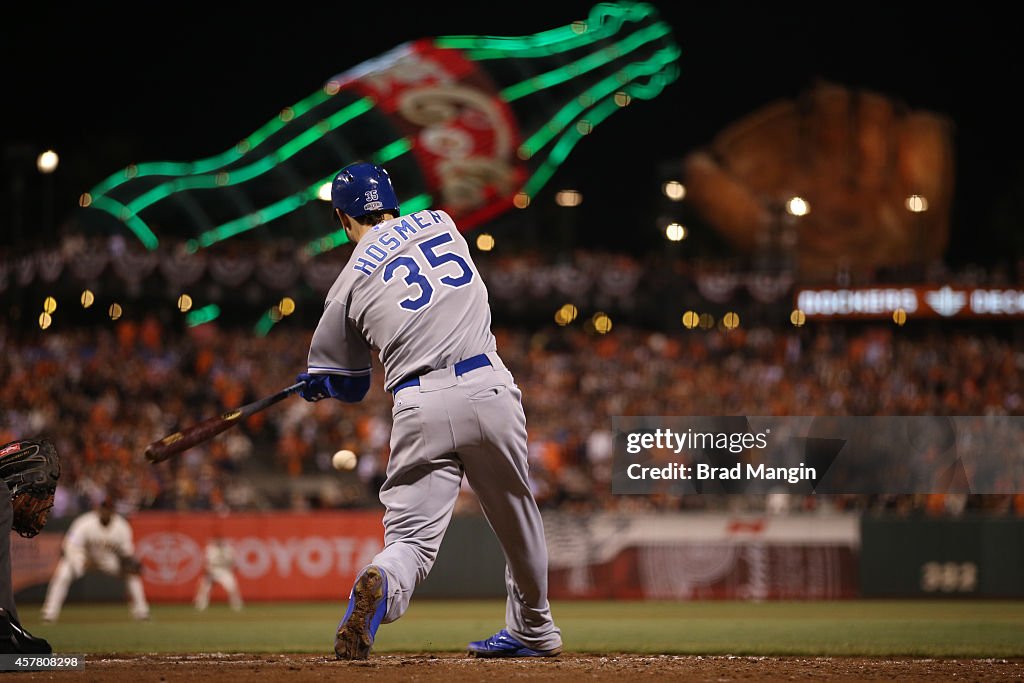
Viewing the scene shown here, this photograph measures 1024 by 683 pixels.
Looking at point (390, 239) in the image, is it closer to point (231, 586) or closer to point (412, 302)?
point (412, 302)

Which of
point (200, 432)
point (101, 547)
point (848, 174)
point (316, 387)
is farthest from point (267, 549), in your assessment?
point (848, 174)

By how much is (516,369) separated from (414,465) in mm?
19711

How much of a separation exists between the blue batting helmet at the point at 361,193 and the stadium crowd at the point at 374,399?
1401 centimetres

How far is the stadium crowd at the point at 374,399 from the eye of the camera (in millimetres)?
20219

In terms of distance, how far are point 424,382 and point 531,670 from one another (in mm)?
1485

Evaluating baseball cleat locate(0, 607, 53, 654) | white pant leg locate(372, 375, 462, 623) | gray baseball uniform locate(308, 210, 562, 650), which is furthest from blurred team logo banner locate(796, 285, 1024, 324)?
baseball cleat locate(0, 607, 53, 654)

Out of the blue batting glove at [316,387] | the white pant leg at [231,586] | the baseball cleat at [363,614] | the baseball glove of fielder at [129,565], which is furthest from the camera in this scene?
the white pant leg at [231,586]

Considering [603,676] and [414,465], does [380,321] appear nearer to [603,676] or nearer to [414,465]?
[414,465]

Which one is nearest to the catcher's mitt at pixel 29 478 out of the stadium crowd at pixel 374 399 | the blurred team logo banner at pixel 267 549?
the blurred team logo banner at pixel 267 549

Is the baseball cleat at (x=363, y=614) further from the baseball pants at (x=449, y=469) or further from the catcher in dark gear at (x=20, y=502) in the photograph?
the catcher in dark gear at (x=20, y=502)

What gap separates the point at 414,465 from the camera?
5703mm

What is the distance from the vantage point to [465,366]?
5738mm

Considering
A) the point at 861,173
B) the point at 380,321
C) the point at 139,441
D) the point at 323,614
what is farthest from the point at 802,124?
the point at 380,321

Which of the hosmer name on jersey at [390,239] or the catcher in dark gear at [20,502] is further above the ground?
the hosmer name on jersey at [390,239]
